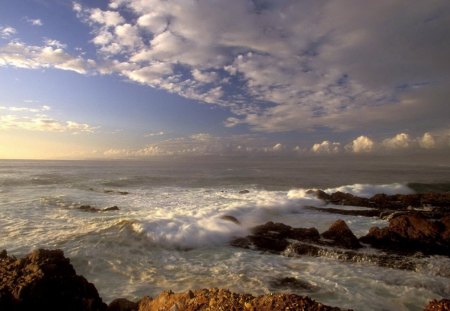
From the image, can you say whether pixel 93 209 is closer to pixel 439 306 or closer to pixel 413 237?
pixel 413 237

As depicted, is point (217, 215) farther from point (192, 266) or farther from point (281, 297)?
point (281, 297)

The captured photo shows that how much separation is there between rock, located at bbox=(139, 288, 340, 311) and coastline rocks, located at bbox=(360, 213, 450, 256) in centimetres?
955

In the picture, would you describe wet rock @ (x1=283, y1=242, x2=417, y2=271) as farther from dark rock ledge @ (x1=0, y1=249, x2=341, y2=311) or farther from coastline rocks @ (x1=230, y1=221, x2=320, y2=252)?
dark rock ledge @ (x1=0, y1=249, x2=341, y2=311)

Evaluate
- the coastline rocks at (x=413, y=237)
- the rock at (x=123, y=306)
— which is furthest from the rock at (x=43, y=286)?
the coastline rocks at (x=413, y=237)

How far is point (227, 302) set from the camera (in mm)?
4762

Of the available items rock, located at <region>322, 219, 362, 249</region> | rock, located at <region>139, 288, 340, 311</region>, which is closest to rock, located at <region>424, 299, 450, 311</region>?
rock, located at <region>139, 288, 340, 311</region>

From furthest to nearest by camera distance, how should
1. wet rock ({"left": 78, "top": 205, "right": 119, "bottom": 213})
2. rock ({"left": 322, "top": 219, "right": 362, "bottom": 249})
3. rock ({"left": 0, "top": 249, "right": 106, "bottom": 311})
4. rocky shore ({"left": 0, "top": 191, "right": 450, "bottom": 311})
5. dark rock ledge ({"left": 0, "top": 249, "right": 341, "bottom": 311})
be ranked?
wet rock ({"left": 78, "top": 205, "right": 119, "bottom": 213}), rock ({"left": 322, "top": 219, "right": 362, "bottom": 249}), rock ({"left": 0, "top": 249, "right": 106, "bottom": 311}), rocky shore ({"left": 0, "top": 191, "right": 450, "bottom": 311}), dark rock ledge ({"left": 0, "top": 249, "right": 341, "bottom": 311})

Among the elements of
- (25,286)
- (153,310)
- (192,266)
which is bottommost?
(192,266)

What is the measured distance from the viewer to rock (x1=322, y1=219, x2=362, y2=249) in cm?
1245

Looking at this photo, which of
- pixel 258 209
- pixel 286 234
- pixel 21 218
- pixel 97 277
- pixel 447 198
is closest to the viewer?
pixel 97 277

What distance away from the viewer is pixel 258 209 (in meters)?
21.4

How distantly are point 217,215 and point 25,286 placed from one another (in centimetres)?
1275

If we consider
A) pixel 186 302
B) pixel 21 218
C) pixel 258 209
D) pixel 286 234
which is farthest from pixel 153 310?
pixel 258 209

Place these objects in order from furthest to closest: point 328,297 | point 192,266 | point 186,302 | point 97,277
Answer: point 192,266
point 97,277
point 328,297
point 186,302
